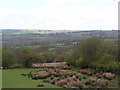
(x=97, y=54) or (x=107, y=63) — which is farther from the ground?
(x=97, y=54)

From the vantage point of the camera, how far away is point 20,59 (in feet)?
144

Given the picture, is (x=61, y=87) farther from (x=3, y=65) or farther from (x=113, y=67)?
(x=3, y=65)

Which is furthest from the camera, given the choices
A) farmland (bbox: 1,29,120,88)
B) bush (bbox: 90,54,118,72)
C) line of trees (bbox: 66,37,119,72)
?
line of trees (bbox: 66,37,119,72)

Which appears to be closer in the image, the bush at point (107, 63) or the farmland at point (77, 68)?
the farmland at point (77, 68)

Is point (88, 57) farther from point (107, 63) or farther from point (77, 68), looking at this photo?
point (107, 63)

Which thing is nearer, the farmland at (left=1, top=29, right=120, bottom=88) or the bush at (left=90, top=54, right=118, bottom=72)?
the farmland at (left=1, top=29, right=120, bottom=88)

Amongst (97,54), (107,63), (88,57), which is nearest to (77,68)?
(88,57)

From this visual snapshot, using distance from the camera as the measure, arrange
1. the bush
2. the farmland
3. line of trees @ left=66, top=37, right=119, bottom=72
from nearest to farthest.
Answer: the farmland
the bush
line of trees @ left=66, top=37, right=119, bottom=72

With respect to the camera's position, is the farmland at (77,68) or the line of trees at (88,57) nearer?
the farmland at (77,68)

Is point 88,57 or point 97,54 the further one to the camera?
point 88,57

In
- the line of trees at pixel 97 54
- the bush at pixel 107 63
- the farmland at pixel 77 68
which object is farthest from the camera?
the line of trees at pixel 97 54

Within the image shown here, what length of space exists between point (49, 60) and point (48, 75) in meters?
25.6

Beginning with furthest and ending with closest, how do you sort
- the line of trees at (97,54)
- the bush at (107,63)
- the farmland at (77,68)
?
the line of trees at (97,54)
the bush at (107,63)
the farmland at (77,68)

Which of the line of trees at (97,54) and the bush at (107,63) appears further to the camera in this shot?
the line of trees at (97,54)
